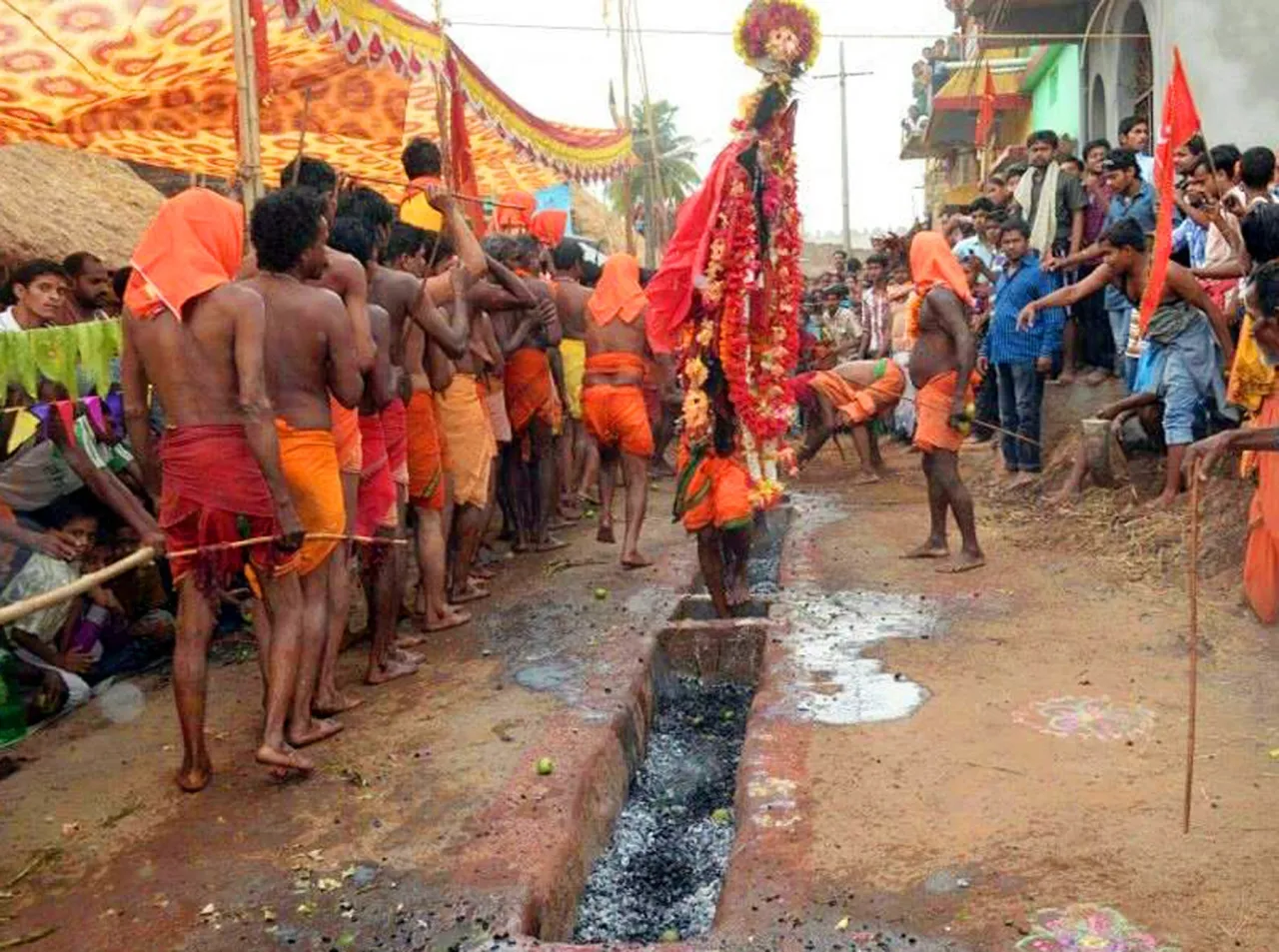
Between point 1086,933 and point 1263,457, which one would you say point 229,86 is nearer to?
point 1263,457

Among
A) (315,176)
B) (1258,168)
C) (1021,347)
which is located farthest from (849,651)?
(1021,347)

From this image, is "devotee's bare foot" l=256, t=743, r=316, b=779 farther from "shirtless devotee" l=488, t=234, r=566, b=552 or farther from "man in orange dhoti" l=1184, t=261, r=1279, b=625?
"shirtless devotee" l=488, t=234, r=566, b=552

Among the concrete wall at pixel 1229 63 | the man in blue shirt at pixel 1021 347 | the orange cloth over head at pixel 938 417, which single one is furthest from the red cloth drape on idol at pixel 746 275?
the concrete wall at pixel 1229 63

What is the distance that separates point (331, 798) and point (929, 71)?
81.3ft

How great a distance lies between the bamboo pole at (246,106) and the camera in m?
5.87

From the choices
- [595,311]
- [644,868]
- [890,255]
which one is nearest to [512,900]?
[644,868]

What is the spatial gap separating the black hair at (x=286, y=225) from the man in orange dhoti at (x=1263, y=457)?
3.01 meters

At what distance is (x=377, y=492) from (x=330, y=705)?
3.00 ft

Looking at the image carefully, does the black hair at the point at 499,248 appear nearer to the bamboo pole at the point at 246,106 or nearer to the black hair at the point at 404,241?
the black hair at the point at 404,241

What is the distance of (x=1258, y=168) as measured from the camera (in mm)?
7152

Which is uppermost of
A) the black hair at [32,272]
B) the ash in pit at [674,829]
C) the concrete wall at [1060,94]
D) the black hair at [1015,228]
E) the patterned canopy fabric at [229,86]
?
the concrete wall at [1060,94]

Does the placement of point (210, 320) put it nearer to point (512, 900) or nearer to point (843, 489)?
point (512, 900)

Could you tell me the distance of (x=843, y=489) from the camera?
10727mm

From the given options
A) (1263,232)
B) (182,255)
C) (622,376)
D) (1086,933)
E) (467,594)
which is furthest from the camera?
(622,376)
